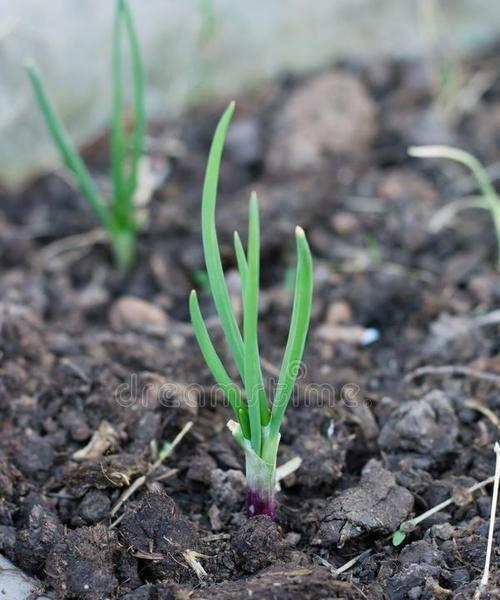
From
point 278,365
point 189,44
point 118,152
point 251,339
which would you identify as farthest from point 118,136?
point 251,339

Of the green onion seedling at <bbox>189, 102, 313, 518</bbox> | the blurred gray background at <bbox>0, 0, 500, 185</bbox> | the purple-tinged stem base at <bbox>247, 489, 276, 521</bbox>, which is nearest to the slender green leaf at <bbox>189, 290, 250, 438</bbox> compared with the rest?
the green onion seedling at <bbox>189, 102, 313, 518</bbox>

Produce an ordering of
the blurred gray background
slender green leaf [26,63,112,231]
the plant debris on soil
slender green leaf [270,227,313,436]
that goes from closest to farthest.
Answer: slender green leaf [270,227,313,436] < the plant debris on soil < slender green leaf [26,63,112,231] < the blurred gray background

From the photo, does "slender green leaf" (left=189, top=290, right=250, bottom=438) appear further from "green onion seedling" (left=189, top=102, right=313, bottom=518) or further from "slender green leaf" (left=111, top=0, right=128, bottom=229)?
"slender green leaf" (left=111, top=0, right=128, bottom=229)

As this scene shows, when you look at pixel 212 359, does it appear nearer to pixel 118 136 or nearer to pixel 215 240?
pixel 215 240

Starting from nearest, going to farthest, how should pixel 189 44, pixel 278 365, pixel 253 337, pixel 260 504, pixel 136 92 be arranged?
pixel 253 337
pixel 260 504
pixel 278 365
pixel 136 92
pixel 189 44

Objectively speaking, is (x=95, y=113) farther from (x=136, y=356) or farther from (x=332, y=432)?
(x=332, y=432)

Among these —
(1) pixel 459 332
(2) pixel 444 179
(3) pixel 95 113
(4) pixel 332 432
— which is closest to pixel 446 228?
(2) pixel 444 179
